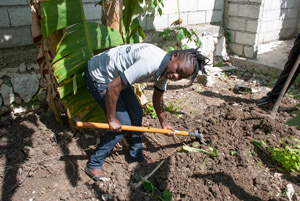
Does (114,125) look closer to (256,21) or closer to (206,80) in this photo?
(206,80)

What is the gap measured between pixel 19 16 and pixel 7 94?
1.09 metres

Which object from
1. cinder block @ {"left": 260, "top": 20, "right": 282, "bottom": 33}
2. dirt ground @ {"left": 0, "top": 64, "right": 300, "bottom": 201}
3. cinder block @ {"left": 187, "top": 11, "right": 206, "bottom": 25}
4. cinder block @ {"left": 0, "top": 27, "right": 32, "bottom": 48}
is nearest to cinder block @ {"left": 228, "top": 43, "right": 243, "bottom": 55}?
cinder block @ {"left": 260, "top": 20, "right": 282, "bottom": 33}

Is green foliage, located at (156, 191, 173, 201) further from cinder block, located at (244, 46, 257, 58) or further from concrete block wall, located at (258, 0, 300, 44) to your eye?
concrete block wall, located at (258, 0, 300, 44)

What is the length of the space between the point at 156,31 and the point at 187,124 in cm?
219

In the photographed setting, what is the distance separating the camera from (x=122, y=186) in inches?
96.0

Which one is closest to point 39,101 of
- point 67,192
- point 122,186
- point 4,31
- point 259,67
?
point 4,31

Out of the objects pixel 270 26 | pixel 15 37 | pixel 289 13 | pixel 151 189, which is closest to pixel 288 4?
pixel 289 13

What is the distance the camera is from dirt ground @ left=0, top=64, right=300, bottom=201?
2379mm

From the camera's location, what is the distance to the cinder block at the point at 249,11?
529cm

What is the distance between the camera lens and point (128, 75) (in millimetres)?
1947

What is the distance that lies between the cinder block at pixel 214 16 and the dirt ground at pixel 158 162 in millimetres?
2783

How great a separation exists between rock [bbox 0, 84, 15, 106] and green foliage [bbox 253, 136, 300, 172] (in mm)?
3304

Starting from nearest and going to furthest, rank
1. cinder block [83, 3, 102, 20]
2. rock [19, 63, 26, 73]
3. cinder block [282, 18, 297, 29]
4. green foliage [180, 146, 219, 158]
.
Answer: green foliage [180, 146, 219, 158]
rock [19, 63, 26, 73]
cinder block [83, 3, 102, 20]
cinder block [282, 18, 297, 29]

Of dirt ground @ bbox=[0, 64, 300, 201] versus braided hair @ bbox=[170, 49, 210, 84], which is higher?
braided hair @ bbox=[170, 49, 210, 84]
